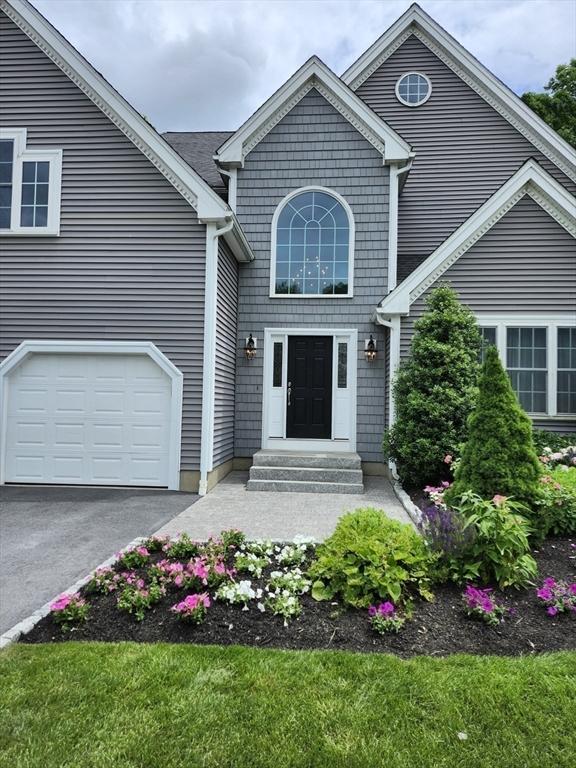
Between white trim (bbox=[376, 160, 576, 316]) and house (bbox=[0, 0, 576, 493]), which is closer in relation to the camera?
house (bbox=[0, 0, 576, 493])

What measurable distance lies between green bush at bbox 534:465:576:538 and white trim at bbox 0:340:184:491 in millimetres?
5078

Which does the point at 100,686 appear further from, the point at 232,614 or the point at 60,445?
the point at 60,445

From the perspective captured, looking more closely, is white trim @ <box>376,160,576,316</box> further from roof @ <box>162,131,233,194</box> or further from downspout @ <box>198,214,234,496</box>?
roof @ <box>162,131,233,194</box>

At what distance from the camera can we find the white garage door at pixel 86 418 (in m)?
7.52

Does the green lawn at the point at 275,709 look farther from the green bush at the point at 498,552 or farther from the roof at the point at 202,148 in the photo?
the roof at the point at 202,148

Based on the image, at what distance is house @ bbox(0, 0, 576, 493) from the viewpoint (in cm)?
748

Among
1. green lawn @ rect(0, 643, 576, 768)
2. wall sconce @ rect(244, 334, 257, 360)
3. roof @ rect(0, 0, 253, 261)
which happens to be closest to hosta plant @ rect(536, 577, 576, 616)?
green lawn @ rect(0, 643, 576, 768)

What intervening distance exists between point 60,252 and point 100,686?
7.06 meters

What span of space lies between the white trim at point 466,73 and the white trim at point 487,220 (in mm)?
3400

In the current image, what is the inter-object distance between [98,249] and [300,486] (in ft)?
16.8

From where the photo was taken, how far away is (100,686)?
2389 millimetres

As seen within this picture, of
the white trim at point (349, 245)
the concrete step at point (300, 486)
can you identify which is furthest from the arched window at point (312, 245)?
the concrete step at point (300, 486)

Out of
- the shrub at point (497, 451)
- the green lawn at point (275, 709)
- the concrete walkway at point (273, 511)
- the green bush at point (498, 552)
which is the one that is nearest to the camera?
the green lawn at point (275, 709)

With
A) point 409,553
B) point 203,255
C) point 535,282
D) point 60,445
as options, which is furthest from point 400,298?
point 60,445
